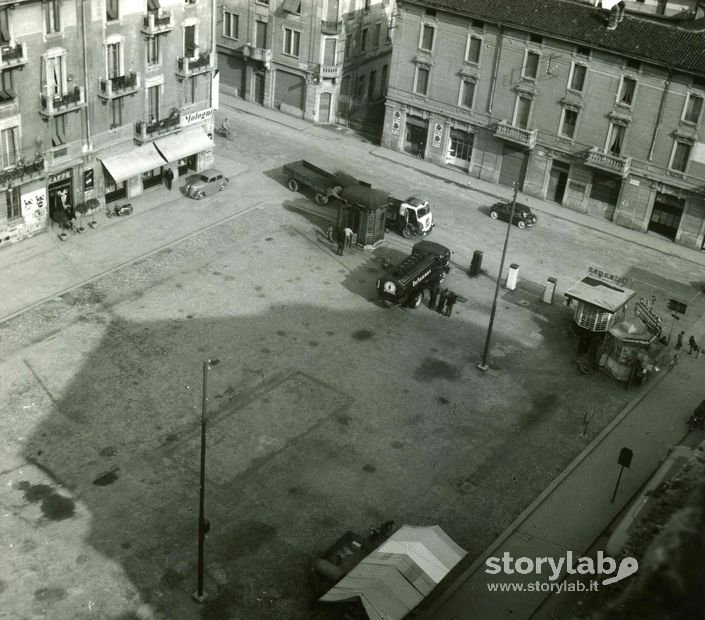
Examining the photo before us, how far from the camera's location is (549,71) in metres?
65.7

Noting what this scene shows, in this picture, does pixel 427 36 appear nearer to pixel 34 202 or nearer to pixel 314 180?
pixel 314 180

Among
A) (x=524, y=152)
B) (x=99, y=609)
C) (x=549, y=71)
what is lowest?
(x=99, y=609)

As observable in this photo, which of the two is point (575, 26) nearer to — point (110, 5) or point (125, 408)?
point (110, 5)

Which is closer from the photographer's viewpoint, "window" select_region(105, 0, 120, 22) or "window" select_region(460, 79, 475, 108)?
"window" select_region(105, 0, 120, 22)

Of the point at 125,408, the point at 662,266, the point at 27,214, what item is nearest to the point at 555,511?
the point at 125,408

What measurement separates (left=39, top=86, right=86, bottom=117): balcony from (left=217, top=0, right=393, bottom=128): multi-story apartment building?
2696 centimetres

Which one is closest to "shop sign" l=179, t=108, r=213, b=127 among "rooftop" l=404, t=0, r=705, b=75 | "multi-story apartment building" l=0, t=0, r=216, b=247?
"multi-story apartment building" l=0, t=0, r=216, b=247

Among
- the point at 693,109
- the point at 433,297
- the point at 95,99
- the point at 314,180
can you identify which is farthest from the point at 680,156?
the point at 95,99

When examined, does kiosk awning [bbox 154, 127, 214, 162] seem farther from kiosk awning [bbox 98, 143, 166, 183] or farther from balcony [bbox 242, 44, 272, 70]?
balcony [bbox 242, 44, 272, 70]

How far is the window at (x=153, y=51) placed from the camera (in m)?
58.0

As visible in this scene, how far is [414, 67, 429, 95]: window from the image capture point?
2820 inches

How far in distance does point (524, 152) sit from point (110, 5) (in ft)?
104

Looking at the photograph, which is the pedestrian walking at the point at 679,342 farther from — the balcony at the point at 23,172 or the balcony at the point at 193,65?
the balcony at the point at 23,172

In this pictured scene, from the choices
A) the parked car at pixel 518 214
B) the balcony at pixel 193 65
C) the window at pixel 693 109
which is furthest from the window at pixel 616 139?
the balcony at pixel 193 65
